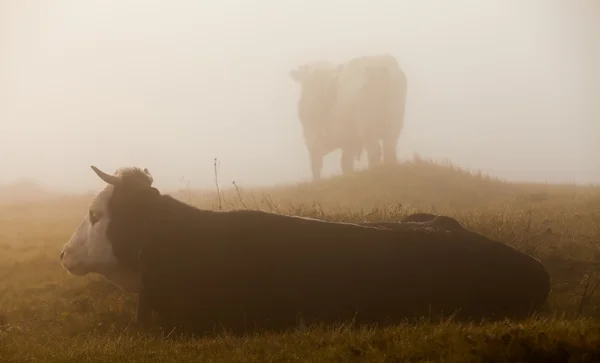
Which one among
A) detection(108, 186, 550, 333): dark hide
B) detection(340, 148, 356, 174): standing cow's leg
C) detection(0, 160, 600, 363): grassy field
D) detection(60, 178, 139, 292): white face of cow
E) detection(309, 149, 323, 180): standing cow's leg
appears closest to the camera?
detection(0, 160, 600, 363): grassy field

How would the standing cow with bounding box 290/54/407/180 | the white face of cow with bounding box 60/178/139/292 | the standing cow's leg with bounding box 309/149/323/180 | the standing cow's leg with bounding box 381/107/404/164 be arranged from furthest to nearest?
the standing cow's leg with bounding box 309/149/323/180 → the standing cow's leg with bounding box 381/107/404/164 → the standing cow with bounding box 290/54/407/180 → the white face of cow with bounding box 60/178/139/292

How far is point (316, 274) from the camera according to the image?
485 cm

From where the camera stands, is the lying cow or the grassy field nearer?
the grassy field

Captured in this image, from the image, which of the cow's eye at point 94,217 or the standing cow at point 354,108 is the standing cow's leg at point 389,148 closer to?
the standing cow at point 354,108

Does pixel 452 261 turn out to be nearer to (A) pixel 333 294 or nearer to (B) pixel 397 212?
(A) pixel 333 294

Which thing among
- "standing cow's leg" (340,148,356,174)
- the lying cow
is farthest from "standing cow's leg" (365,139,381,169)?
the lying cow

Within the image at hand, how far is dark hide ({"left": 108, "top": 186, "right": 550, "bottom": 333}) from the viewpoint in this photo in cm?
473

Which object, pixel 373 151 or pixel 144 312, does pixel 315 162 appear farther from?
pixel 144 312

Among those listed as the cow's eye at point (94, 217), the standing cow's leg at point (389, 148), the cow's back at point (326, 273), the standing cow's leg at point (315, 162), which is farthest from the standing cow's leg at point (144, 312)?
the standing cow's leg at point (315, 162)

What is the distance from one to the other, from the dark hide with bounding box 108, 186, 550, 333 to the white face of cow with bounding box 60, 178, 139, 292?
1.79ft

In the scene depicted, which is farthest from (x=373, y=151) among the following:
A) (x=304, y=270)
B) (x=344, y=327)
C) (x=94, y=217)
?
(x=344, y=327)

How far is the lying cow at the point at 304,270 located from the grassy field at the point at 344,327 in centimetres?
34

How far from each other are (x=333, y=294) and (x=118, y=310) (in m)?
2.71

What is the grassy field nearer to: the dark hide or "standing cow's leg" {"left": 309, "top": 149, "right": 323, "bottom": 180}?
the dark hide
